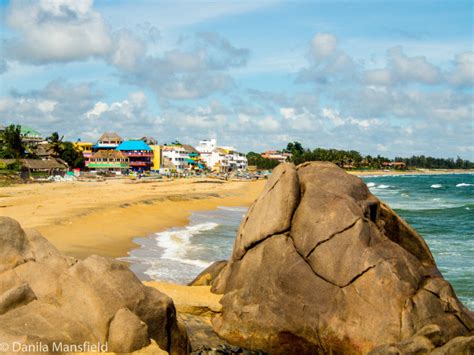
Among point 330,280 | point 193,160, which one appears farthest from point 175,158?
point 330,280

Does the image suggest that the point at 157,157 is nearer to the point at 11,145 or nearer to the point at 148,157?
the point at 148,157

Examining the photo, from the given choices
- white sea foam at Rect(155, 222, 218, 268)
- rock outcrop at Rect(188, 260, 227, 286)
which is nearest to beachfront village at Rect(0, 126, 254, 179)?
white sea foam at Rect(155, 222, 218, 268)

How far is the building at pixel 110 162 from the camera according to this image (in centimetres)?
12412

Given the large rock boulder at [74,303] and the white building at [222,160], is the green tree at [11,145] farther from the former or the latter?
the large rock boulder at [74,303]

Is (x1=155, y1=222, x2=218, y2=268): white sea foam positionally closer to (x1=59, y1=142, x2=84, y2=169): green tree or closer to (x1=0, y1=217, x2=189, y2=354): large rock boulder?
(x1=0, y1=217, x2=189, y2=354): large rock boulder

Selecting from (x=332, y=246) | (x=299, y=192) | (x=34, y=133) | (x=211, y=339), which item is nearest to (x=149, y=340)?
(x=211, y=339)

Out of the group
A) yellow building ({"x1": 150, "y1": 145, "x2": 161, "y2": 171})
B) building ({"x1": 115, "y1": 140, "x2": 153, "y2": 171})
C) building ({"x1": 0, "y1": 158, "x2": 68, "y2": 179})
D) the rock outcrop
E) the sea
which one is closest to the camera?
the rock outcrop

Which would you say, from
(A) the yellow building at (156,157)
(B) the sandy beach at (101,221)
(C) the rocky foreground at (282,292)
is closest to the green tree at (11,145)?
(A) the yellow building at (156,157)

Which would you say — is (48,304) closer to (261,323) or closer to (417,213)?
(261,323)

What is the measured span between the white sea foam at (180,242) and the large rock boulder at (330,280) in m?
9.15

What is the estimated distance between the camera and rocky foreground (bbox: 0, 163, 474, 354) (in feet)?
27.7

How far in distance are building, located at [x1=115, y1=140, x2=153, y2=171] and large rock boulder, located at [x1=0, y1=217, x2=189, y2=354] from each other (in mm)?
124892

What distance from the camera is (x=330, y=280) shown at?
11266mm

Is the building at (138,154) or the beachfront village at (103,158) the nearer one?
the beachfront village at (103,158)
